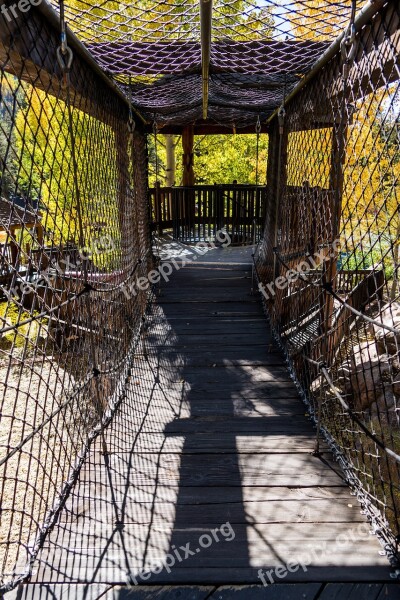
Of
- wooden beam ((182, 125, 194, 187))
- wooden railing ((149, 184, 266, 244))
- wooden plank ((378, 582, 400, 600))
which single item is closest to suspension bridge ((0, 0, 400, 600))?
wooden plank ((378, 582, 400, 600))

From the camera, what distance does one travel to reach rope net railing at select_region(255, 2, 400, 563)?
6.51ft

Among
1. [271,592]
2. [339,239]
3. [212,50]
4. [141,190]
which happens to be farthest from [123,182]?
[271,592]

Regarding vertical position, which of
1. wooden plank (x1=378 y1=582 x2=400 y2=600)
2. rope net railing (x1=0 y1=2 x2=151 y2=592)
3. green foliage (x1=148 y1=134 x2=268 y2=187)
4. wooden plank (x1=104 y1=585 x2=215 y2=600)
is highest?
green foliage (x1=148 y1=134 x2=268 y2=187)

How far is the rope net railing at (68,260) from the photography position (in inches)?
71.1

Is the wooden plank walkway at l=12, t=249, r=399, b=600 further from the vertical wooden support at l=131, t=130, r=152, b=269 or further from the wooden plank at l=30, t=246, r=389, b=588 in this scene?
the vertical wooden support at l=131, t=130, r=152, b=269

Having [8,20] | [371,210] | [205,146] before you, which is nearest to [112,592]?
[8,20]

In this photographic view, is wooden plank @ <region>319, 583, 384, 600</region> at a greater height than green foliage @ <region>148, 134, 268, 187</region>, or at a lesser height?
lesser

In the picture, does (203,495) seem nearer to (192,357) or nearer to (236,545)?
(236,545)

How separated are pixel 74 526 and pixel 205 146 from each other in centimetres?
1377

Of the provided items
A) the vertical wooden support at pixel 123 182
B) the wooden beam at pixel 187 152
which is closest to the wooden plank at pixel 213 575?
the vertical wooden support at pixel 123 182

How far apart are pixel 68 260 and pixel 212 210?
664cm

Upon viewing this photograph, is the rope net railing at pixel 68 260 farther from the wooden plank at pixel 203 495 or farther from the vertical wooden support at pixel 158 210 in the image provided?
the vertical wooden support at pixel 158 210

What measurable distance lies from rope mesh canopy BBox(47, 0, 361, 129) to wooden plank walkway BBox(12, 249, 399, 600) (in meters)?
2.27

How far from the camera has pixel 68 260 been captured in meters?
2.67
